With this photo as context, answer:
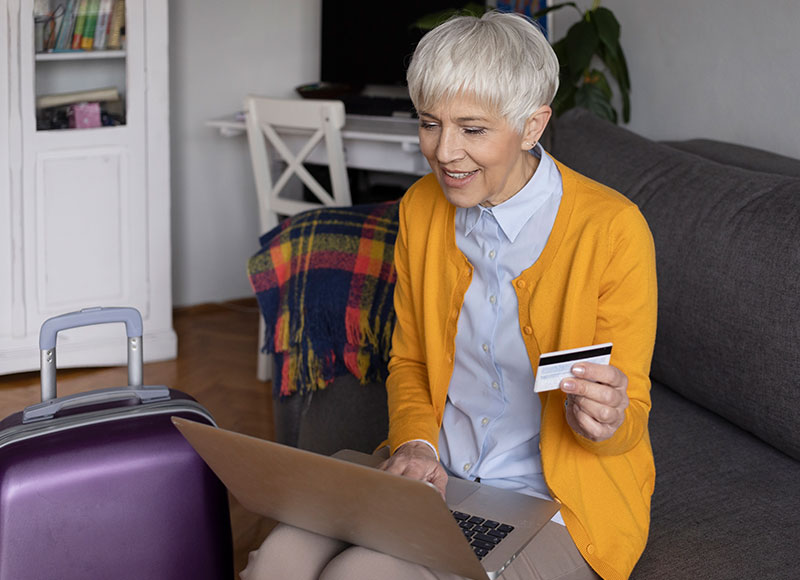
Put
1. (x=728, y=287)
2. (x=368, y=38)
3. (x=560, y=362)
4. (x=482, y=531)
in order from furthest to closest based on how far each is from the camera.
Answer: (x=368, y=38) < (x=728, y=287) < (x=482, y=531) < (x=560, y=362)

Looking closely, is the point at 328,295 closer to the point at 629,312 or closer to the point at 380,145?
the point at 629,312

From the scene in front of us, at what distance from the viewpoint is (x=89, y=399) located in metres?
1.40

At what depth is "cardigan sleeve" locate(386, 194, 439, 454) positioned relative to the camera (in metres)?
1.37

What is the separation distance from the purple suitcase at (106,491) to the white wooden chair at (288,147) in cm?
133

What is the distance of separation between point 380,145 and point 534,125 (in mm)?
1810

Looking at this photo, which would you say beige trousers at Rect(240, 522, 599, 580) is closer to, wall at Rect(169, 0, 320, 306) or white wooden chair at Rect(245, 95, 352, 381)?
white wooden chair at Rect(245, 95, 352, 381)

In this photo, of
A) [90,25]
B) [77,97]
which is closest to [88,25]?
[90,25]

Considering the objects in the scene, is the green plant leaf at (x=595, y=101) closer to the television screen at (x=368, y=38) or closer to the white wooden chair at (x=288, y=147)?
the white wooden chair at (x=288, y=147)

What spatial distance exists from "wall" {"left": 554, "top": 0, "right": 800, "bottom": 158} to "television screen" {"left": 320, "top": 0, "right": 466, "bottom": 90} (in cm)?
87

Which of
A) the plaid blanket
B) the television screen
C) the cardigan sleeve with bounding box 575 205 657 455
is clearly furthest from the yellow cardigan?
the television screen

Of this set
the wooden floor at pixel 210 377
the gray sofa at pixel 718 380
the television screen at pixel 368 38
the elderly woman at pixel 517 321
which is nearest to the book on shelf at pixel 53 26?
the wooden floor at pixel 210 377

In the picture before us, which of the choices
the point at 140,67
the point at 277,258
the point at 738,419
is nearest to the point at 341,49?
the point at 140,67

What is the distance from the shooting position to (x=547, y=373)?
984 mm

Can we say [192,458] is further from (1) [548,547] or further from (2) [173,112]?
(2) [173,112]
